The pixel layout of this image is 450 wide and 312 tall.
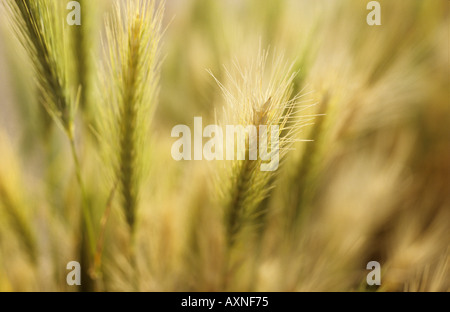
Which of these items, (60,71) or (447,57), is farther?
(447,57)

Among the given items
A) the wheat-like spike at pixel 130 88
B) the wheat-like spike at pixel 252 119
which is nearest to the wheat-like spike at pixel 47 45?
the wheat-like spike at pixel 130 88

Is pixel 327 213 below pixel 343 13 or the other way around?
below

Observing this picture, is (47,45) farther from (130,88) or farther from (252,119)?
(252,119)

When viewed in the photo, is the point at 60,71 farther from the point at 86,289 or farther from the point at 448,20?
the point at 448,20

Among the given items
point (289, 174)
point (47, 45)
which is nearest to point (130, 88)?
point (47, 45)

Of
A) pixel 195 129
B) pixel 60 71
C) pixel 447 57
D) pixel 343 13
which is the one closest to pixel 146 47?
pixel 60 71

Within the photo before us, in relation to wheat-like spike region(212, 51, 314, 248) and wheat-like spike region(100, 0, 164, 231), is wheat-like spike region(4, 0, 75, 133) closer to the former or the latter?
wheat-like spike region(100, 0, 164, 231)
